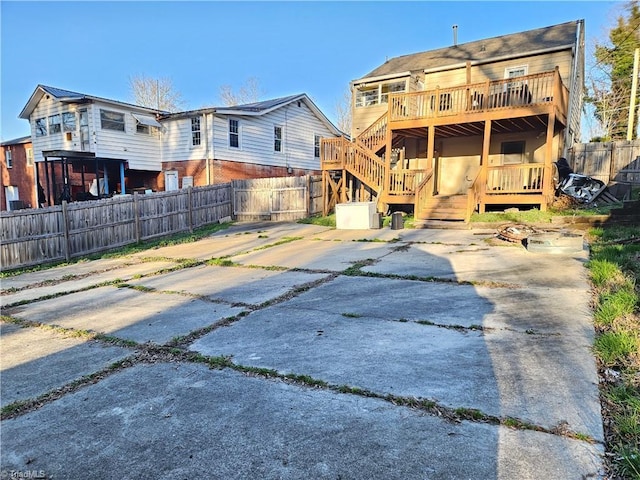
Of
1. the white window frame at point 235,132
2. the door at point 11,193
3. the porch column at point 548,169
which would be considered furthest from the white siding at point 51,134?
the porch column at point 548,169

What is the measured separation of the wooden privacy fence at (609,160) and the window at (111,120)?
1980 cm

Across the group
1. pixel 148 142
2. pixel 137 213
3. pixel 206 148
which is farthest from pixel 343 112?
pixel 137 213

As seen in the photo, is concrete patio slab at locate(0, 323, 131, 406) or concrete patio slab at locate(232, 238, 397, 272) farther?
concrete patio slab at locate(232, 238, 397, 272)

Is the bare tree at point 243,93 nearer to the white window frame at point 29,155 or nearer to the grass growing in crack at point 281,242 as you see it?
the white window frame at point 29,155

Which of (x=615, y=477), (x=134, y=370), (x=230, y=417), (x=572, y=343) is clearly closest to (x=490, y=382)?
(x=615, y=477)

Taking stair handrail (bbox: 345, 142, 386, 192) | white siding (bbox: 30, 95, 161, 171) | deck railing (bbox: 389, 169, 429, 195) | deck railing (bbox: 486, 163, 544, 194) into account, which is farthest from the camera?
white siding (bbox: 30, 95, 161, 171)

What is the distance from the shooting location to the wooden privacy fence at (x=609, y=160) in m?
14.1

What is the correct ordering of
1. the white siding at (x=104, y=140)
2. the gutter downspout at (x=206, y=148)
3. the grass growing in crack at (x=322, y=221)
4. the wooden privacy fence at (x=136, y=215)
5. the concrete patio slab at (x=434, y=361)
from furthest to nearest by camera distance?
1. the gutter downspout at (x=206, y=148)
2. the white siding at (x=104, y=140)
3. the grass growing in crack at (x=322, y=221)
4. the wooden privacy fence at (x=136, y=215)
5. the concrete patio slab at (x=434, y=361)

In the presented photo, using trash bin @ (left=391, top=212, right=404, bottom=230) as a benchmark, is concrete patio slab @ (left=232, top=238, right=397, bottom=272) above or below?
below

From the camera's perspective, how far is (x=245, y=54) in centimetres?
2964

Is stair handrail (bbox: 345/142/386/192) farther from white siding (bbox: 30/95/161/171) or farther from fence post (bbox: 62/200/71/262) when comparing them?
white siding (bbox: 30/95/161/171)

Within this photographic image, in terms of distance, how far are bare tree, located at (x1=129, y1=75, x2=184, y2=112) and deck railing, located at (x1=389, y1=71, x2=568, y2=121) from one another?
30.4m

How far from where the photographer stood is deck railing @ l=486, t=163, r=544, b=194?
467 inches

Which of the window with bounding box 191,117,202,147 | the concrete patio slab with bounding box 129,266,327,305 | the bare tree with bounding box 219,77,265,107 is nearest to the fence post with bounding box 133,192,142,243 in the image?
the concrete patio slab with bounding box 129,266,327,305
